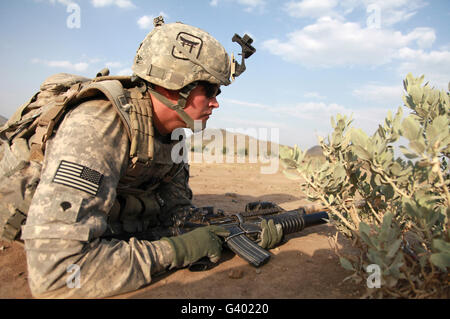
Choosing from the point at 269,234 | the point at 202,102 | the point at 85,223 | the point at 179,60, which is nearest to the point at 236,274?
the point at 269,234

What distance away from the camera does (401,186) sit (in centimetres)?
202

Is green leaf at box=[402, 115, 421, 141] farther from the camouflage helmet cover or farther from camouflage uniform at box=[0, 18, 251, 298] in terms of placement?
the camouflage helmet cover

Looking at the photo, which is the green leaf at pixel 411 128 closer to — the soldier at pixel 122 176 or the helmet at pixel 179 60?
the soldier at pixel 122 176

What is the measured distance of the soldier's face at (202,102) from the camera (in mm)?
2830

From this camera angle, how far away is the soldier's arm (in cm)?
177

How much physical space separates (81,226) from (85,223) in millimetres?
38

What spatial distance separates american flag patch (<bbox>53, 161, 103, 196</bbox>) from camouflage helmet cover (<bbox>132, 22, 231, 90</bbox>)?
1.07 m

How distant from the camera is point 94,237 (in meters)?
1.94

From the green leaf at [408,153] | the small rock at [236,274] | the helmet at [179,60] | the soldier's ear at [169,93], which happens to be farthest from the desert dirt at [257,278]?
the soldier's ear at [169,93]

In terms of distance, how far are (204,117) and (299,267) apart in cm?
158

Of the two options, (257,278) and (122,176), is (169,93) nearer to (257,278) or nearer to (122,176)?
(122,176)

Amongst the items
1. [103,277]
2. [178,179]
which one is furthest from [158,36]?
[103,277]

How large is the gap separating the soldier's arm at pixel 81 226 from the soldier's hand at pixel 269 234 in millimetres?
985
